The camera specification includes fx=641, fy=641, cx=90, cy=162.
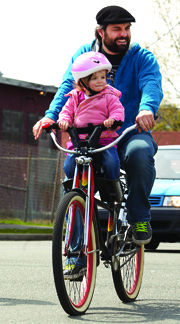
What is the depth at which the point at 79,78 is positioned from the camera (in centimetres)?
437

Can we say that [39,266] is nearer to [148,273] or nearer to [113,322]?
[148,273]

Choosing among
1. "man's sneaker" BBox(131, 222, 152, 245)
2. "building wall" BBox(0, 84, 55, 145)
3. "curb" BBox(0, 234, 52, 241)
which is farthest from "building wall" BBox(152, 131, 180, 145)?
"man's sneaker" BBox(131, 222, 152, 245)

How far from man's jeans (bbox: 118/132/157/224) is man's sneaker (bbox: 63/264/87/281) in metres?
0.65

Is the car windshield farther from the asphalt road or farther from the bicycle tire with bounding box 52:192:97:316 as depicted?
the bicycle tire with bounding box 52:192:97:316

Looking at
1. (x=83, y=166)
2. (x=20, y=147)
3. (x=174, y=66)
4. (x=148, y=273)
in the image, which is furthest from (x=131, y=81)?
(x=174, y=66)

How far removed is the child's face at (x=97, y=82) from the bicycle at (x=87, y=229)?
28 cm

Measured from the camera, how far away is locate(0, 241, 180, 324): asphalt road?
4066 millimetres

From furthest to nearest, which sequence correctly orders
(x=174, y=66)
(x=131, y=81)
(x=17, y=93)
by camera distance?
(x=174, y=66) → (x=17, y=93) → (x=131, y=81)

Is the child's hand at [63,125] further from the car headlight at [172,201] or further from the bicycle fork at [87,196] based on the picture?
the car headlight at [172,201]

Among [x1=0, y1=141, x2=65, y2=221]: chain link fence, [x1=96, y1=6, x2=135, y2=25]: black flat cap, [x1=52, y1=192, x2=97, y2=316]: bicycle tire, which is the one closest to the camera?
[x1=52, y1=192, x2=97, y2=316]: bicycle tire

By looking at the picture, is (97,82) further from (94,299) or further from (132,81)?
(94,299)

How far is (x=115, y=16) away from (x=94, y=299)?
216 centimetres

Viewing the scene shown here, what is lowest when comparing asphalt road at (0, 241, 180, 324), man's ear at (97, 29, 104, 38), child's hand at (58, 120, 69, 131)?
asphalt road at (0, 241, 180, 324)

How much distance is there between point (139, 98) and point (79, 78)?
0.74 meters
